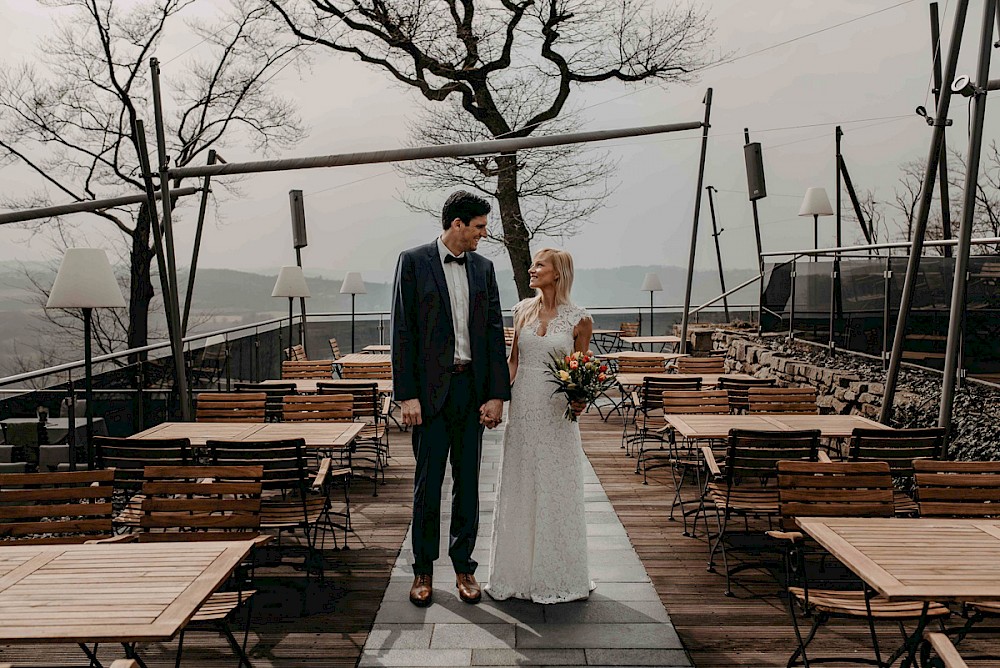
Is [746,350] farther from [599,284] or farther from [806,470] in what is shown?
[599,284]

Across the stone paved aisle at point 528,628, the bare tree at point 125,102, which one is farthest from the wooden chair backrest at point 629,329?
the stone paved aisle at point 528,628

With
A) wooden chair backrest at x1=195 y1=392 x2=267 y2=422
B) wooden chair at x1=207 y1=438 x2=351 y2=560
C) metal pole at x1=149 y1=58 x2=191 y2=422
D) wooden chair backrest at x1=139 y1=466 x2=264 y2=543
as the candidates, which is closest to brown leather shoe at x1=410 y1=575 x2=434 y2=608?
wooden chair at x1=207 y1=438 x2=351 y2=560

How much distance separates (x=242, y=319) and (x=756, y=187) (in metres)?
19.8

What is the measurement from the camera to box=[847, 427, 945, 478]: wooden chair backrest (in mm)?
4773

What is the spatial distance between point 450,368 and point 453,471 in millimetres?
536

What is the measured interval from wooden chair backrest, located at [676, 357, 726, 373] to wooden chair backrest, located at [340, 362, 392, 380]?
3.04m

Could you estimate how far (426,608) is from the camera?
4.33m

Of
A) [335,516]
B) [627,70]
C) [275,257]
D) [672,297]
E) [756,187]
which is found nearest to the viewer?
Result: [335,516]

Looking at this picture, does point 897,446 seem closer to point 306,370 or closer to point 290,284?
point 306,370

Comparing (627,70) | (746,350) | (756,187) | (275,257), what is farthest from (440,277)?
(275,257)

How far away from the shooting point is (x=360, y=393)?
7688 mm

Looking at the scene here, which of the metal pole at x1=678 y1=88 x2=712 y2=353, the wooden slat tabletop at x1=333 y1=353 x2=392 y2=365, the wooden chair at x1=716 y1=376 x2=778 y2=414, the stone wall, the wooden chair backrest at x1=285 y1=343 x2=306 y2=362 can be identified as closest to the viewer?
the wooden chair at x1=716 y1=376 x2=778 y2=414

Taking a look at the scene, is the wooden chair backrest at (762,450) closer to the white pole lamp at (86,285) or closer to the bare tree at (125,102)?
the white pole lamp at (86,285)

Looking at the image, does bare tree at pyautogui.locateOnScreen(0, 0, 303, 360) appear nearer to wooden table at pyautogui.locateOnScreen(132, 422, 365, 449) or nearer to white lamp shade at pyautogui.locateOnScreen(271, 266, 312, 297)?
white lamp shade at pyautogui.locateOnScreen(271, 266, 312, 297)
